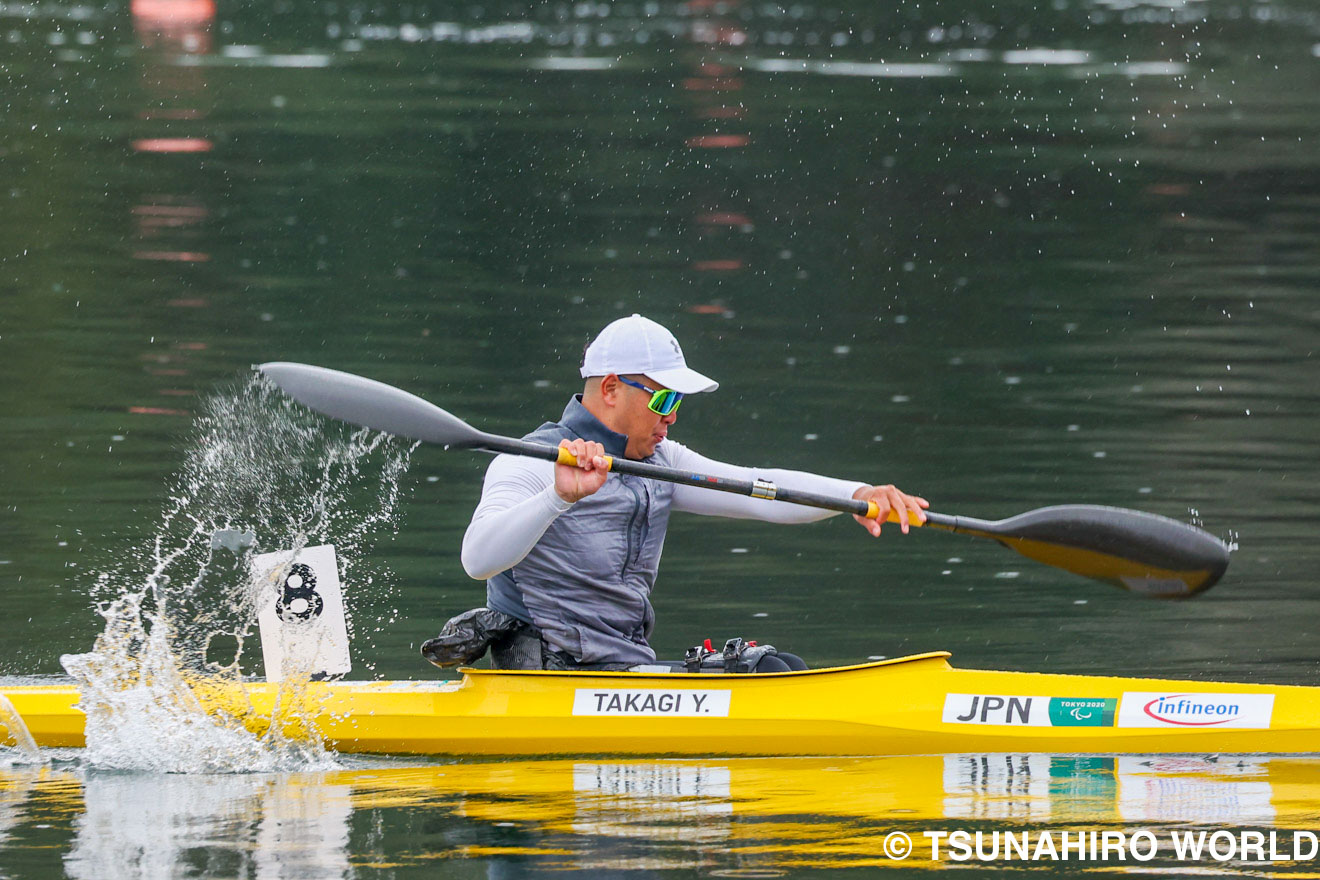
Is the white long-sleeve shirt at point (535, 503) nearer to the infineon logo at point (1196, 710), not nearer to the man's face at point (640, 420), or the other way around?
the man's face at point (640, 420)

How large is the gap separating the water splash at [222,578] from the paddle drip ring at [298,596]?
0.09 m

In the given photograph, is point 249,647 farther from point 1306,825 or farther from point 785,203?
point 785,203

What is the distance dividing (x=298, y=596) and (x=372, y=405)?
2.57ft

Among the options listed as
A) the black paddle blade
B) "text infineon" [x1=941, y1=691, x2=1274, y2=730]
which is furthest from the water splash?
the black paddle blade

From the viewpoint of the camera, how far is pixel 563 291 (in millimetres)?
17344

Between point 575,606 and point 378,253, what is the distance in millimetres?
12277

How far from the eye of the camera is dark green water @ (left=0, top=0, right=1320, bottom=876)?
30.6ft

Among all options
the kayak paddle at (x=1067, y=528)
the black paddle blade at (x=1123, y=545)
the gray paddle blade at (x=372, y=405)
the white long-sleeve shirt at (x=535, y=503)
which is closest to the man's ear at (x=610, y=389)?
the white long-sleeve shirt at (x=535, y=503)

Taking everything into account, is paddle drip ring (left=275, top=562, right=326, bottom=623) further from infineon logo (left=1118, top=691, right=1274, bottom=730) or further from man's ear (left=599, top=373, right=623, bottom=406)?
infineon logo (left=1118, top=691, right=1274, bottom=730)

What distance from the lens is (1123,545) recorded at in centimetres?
731

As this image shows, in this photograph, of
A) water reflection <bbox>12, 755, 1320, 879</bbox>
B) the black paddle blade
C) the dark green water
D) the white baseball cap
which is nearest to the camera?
water reflection <bbox>12, 755, 1320, 879</bbox>

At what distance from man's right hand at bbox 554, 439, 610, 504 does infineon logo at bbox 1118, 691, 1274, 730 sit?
2.06m

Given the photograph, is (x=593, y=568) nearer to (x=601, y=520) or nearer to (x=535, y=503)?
(x=601, y=520)

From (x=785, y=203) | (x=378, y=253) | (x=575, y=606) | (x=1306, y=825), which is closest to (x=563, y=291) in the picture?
(x=378, y=253)
